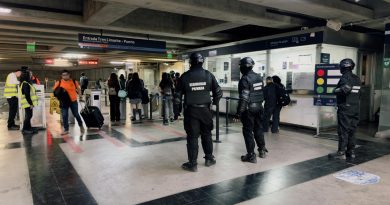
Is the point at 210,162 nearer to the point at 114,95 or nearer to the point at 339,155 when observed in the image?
the point at 339,155

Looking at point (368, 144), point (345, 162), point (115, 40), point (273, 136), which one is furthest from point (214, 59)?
point (345, 162)

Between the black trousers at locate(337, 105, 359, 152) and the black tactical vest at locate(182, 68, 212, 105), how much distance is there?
2308 millimetres

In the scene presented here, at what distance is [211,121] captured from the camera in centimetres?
384

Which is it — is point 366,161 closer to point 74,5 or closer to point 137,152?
point 137,152

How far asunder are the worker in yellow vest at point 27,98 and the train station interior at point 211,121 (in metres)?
0.03

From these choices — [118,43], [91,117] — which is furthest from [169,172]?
[118,43]

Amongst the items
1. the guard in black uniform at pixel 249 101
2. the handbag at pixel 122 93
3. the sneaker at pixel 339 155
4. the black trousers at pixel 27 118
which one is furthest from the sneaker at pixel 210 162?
the handbag at pixel 122 93

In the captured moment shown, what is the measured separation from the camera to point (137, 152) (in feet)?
15.6

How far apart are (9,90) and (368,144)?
26.8 feet

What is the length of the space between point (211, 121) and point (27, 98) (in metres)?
4.46

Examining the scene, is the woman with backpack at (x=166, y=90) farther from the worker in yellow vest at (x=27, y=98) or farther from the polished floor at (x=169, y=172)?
the worker in yellow vest at (x=27, y=98)

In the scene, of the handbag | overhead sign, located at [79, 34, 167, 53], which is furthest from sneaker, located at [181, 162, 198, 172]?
overhead sign, located at [79, 34, 167, 53]

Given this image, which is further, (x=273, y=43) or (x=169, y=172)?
(x=273, y=43)

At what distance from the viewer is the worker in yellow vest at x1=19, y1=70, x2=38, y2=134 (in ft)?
19.5
